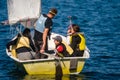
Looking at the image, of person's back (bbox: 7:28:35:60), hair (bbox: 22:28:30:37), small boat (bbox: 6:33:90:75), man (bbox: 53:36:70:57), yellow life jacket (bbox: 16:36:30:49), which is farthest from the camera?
hair (bbox: 22:28:30:37)

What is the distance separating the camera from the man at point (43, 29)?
3133cm

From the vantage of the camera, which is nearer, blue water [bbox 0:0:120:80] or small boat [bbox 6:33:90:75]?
small boat [bbox 6:33:90:75]

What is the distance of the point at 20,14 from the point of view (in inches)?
1315

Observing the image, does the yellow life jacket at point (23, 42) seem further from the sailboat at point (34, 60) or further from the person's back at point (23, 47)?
the sailboat at point (34, 60)

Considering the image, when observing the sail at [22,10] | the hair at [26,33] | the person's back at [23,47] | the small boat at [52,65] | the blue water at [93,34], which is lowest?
the blue water at [93,34]

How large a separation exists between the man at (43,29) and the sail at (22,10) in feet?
4.98

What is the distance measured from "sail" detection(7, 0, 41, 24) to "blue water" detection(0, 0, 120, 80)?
2.72m

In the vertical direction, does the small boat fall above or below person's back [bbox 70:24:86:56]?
below

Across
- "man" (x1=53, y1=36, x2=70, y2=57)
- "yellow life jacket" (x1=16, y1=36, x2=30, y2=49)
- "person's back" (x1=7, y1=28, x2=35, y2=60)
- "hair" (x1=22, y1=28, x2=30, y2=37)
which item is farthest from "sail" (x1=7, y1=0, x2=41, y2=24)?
"man" (x1=53, y1=36, x2=70, y2=57)

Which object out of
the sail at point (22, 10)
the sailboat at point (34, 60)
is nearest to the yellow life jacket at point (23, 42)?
the sailboat at point (34, 60)

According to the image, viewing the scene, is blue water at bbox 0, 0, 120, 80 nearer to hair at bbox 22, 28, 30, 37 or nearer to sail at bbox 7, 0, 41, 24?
hair at bbox 22, 28, 30, 37

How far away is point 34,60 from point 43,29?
1.91 m

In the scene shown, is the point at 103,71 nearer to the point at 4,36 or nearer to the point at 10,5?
the point at 10,5

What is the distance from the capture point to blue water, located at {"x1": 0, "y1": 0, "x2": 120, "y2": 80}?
32.8 m
